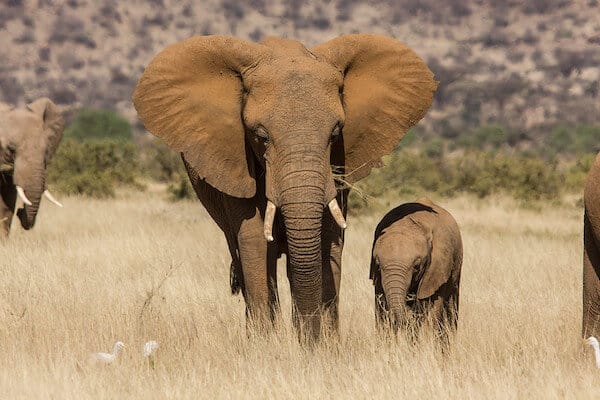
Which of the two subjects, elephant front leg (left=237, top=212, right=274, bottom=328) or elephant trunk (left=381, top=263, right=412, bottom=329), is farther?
elephant front leg (left=237, top=212, right=274, bottom=328)

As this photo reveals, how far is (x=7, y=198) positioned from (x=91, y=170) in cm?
998

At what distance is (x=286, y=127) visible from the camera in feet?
22.6

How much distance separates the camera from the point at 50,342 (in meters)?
7.90

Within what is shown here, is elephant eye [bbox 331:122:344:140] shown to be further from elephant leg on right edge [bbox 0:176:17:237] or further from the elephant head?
elephant leg on right edge [bbox 0:176:17:237]

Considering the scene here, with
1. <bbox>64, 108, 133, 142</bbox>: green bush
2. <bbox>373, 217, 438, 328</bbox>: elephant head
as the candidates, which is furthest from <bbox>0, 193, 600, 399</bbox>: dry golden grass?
<bbox>64, 108, 133, 142</bbox>: green bush

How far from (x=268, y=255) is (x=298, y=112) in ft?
3.92

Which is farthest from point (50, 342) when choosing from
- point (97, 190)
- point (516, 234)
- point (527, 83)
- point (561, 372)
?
point (527, 83)

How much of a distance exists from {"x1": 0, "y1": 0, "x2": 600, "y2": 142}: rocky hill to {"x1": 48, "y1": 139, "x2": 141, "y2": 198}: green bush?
27.1 meters

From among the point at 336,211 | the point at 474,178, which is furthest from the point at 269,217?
the point at 474,178

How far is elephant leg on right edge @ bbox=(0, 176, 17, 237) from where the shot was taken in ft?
48.0

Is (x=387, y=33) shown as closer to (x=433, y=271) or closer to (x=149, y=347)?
(x=433, y=271)

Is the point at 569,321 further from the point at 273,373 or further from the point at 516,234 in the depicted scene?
the point at 516,234

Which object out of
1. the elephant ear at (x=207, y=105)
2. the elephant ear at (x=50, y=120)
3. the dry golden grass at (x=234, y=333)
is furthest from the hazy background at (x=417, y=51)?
the elephant ear at (x=207, y=105)

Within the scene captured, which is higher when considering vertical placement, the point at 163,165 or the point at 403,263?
the point at 403,263
